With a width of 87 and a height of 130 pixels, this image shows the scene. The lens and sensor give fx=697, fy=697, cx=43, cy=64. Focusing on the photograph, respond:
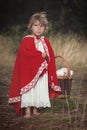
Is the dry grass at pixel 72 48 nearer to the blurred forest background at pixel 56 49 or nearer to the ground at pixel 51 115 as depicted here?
the blurred forest background at pixel 56 49

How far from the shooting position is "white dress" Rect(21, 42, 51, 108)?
449cm

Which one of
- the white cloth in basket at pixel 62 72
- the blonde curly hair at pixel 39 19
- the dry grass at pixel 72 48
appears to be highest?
the blonde curly hair at pixel 39 19

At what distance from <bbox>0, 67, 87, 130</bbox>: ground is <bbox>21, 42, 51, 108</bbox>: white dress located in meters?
0.05

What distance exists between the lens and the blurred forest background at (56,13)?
4695 millimetres

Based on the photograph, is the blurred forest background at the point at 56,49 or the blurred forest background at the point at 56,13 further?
the blurred forest background at the point at 56,13

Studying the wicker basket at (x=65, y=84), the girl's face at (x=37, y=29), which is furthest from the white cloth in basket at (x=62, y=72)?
the girl's face at (x=37, y=29)

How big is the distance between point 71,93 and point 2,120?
485 millimetres

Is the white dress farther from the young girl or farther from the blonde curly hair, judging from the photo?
the blonde curly hair

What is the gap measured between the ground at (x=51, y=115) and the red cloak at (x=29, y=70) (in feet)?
0.16

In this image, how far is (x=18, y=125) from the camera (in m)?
4.47

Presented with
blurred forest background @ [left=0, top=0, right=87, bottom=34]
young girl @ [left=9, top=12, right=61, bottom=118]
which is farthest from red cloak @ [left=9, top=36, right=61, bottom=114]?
blurred forest background @ [left=0, top=0, right=87, bottom=34]

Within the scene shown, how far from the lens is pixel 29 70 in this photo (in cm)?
452

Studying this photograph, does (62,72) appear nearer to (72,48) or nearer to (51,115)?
(72,48)

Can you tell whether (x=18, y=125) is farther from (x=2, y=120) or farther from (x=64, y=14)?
(x=64, y=14)
